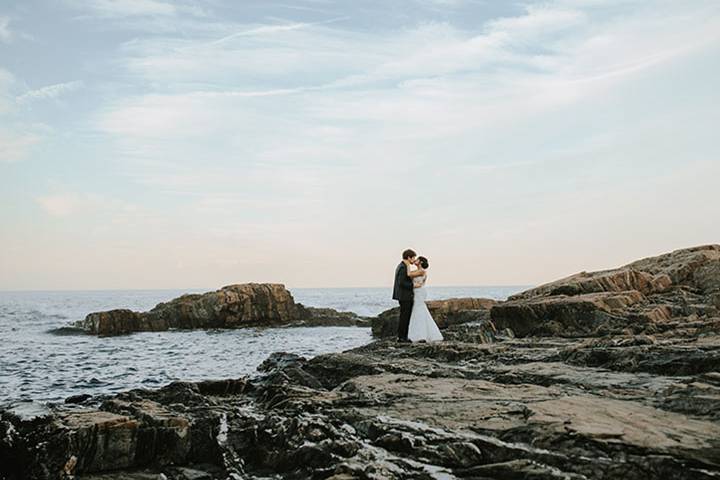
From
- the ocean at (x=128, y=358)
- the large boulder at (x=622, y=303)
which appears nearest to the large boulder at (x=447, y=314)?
the ocean at (x=128, y=358)

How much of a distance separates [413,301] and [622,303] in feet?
21.7

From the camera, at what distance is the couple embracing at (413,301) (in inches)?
658

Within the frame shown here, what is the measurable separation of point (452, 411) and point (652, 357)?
450 cm

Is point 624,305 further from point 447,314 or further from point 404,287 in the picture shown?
point 447,314

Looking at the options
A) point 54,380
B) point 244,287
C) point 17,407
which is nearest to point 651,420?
point 17,407

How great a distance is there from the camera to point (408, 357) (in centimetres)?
1370

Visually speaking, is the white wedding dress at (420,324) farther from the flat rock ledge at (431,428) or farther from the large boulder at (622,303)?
the flat rock ledge at (431,428)

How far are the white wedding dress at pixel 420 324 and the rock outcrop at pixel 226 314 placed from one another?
27.9m

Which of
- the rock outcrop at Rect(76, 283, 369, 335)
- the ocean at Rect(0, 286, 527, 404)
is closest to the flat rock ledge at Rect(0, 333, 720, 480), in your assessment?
the ocean at Rect(0, 286, 527, 404)

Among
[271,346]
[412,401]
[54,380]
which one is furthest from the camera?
[271,346]

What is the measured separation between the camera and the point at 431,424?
7.06 m

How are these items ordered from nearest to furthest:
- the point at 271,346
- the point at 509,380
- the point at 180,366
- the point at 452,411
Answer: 1. the point at 452,411
2. the point at 509,380
3. the point at 180,366
4. the point at 271,346

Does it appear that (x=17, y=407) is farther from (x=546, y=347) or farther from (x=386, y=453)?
(x=546, y=347)

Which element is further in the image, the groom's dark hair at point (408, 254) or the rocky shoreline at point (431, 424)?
the groom's dark hair at point (408, 254)
